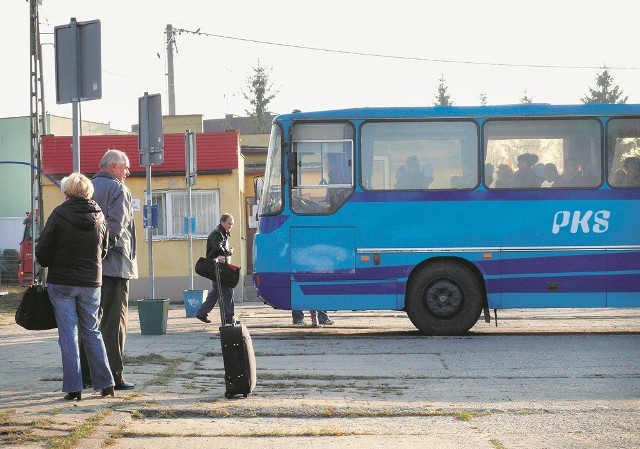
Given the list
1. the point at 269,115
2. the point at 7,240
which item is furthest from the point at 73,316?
the point at 269,115

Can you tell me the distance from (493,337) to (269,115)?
7428 cm

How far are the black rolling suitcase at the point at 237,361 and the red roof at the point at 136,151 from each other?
926 inches

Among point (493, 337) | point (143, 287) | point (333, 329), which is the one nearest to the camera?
point (493, 337)

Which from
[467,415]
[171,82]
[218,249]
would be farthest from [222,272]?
[171,82]

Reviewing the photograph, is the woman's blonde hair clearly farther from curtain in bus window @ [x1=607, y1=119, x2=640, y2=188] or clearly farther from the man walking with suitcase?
curtain in bus window @ [x1=607, y1=119, x2=640, y2=188]

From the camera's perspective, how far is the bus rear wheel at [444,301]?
1678 cm

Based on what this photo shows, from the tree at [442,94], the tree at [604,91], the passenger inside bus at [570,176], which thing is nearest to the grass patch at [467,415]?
the passenger inside bus at [570,176]

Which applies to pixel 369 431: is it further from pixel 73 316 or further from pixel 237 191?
pixel 237 191

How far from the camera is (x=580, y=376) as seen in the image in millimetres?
11234

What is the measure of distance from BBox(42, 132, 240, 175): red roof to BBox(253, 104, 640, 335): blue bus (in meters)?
15.8

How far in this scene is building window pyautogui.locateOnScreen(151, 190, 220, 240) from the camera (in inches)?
1307

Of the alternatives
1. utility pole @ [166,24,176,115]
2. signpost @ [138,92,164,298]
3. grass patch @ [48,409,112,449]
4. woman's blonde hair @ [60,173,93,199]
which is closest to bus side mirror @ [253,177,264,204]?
signpost @ [138,92,164,298]

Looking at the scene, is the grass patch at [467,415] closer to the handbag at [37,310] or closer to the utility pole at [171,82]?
the handbag at [37,310]

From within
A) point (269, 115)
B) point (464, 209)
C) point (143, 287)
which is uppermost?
point (269, 115)
